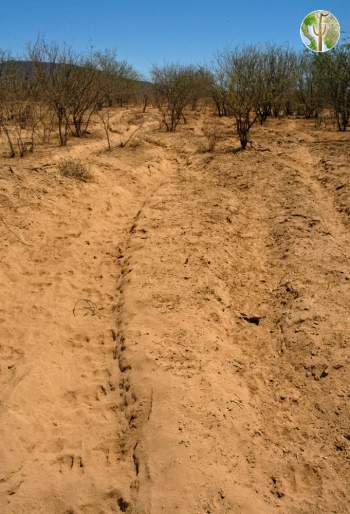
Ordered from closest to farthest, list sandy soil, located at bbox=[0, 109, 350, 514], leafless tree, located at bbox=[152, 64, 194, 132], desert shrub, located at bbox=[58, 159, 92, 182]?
sandy soil, located at bbox=[0, 109, 350, 514], desert shrub, located at bbox=[58, 159, 92, 182], leafless tree, located at bbox=[152, 64, 194, 132]

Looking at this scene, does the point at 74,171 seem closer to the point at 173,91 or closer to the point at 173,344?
the point at 173,344

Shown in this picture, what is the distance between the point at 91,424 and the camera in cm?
319

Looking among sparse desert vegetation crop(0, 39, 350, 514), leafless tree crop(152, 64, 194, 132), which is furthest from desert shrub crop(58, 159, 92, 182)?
leafless tree crop(152, 64, 194, 132)

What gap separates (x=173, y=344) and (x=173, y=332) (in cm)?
17

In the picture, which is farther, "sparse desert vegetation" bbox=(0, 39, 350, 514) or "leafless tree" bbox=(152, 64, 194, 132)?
"leafless tree" bbox=(152, 64, 194, 132)

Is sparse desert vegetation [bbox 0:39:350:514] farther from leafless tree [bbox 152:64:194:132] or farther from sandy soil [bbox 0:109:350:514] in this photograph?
leafless tree [bbox 152:64:194:132]

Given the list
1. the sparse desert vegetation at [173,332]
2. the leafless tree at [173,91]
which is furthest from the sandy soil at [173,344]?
the leafless tree at [173,91]

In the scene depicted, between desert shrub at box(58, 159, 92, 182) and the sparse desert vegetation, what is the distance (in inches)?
1.0

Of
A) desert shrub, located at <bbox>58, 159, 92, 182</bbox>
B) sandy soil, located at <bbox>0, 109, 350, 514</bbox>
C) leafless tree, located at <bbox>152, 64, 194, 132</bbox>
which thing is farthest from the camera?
leafless tree, located at <bbox>152, 64, 194, 132</bbox>

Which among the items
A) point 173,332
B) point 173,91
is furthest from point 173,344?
point 173,91

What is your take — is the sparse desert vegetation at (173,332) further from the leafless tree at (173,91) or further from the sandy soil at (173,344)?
the leafless tree at (173,91)

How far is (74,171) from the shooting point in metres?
6.79

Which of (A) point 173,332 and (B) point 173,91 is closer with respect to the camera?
(A) point 173,332

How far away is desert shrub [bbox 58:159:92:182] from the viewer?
676 cm
